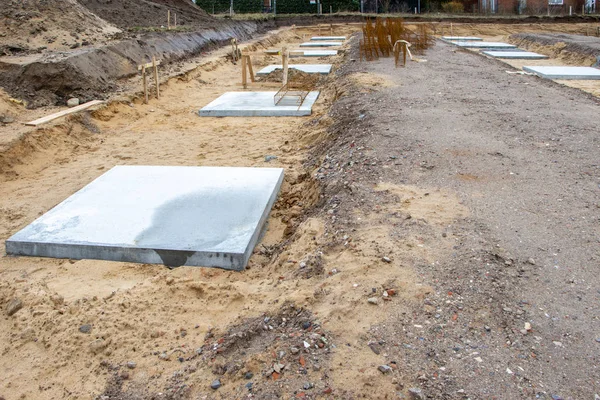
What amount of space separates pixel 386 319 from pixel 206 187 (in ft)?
9.49

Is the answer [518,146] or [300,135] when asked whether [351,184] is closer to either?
[518,146]

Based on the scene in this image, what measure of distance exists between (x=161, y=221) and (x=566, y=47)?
643 inches

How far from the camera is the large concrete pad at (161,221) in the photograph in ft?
13.3

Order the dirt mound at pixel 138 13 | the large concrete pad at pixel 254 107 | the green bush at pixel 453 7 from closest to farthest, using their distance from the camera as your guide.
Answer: the large concrete pad at pixel 254 107 < the dirt mound at pixel 138 13 < the green bush at pixel 453 7

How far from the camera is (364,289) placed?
3137 mm

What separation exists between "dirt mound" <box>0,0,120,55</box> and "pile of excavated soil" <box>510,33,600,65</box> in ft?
43.5

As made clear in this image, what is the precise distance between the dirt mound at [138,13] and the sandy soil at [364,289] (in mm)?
13121

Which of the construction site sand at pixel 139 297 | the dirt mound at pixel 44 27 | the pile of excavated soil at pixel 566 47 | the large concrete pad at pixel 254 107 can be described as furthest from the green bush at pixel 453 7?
the construction site sand at pixel 139 297

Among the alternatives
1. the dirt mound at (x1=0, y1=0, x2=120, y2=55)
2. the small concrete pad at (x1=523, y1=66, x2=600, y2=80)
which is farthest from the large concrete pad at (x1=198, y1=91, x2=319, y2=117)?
the small concrete pad at (x1=523, y1=66, x2=600, y2=80)

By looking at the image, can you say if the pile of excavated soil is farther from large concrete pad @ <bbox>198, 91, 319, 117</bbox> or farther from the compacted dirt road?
large concrete pad @ <bbox>198, 91, 319, 117</bbox>

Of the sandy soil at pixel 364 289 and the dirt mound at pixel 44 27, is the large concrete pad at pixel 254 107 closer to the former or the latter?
the sandy soil at pixel 364 289

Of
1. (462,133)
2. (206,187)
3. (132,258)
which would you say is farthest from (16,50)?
(462,133)

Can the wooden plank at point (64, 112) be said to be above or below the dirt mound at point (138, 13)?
below

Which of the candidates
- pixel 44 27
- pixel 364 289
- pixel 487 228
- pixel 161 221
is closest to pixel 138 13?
pixel 44 27
